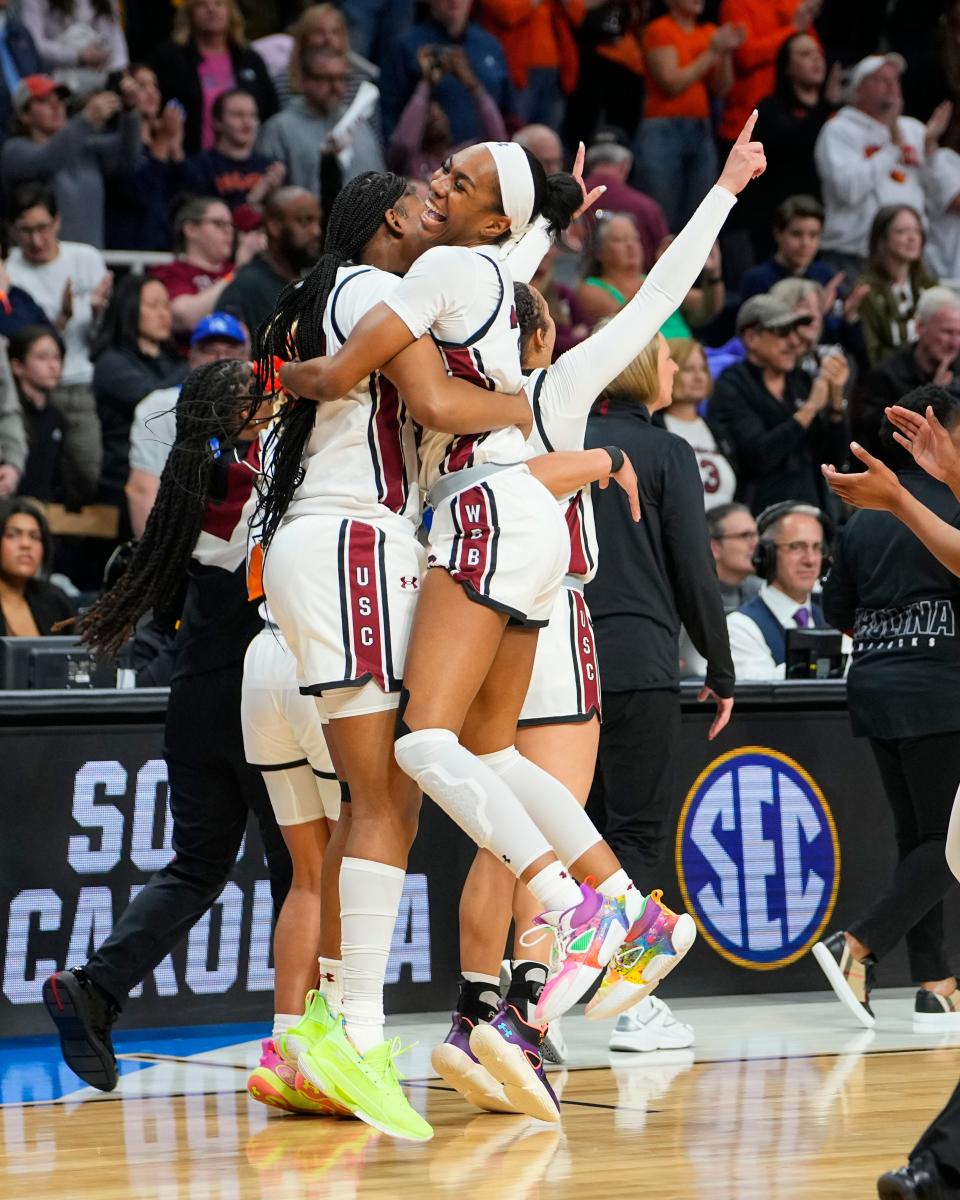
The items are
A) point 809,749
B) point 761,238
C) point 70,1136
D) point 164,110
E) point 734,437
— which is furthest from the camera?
point 761,238

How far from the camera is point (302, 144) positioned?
10625 millimetres

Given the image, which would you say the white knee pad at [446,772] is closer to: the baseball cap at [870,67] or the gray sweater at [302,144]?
the gray sweater at [302,144]

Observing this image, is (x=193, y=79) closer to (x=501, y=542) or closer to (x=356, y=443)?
(x=356, y=443)

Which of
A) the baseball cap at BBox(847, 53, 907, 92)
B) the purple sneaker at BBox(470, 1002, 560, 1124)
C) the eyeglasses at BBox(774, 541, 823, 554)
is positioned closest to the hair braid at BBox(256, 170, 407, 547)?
the purple sneaker at BBox(470, 1002, 560, 1124)

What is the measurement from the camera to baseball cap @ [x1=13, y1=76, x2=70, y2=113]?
9898 millimetres

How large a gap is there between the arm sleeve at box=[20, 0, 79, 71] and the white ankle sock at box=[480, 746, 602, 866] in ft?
23.7

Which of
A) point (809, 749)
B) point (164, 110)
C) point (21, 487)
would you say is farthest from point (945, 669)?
point (164, 110)

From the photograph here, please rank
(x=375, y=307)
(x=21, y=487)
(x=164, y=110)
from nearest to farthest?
(x=375, y=307)
(x=21, y=487)
(x=164, y=110)

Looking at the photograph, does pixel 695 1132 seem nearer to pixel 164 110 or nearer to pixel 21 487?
pixel 21 487

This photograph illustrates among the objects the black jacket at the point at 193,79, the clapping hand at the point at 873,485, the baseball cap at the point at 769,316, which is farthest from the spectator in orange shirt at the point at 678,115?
the clapping hand at the point at 873,485

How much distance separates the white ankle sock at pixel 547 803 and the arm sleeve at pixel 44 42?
7238 millimetres

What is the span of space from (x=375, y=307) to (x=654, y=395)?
179cm

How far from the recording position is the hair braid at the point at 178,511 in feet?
16.9

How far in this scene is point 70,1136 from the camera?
452 centimetres
